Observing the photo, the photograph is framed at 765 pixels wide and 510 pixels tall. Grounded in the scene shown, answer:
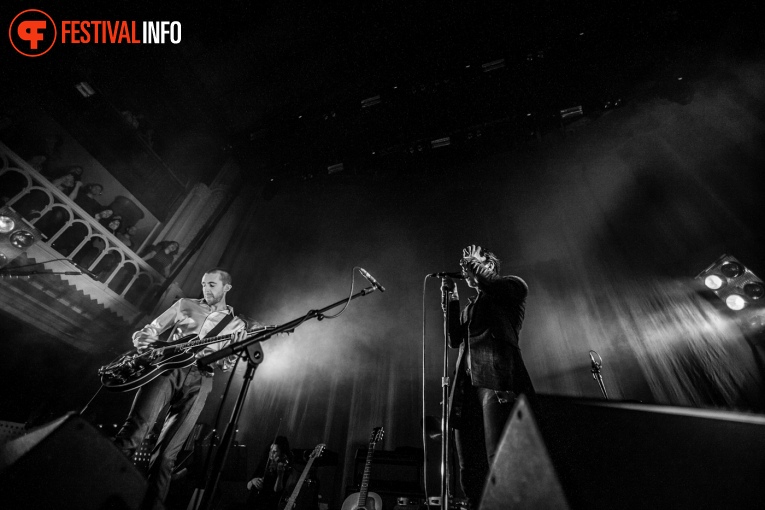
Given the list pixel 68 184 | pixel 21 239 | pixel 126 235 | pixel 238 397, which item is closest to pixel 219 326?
pixel 238 397

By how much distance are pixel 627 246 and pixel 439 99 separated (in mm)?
4680

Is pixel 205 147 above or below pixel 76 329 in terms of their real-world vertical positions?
above

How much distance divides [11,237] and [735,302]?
1057cm

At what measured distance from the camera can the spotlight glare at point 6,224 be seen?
4.59 meters

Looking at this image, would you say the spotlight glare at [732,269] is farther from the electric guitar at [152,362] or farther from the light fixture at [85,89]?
the light fixture at [85,89]

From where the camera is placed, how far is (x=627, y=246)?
566 centimetres

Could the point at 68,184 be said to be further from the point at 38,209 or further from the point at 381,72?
the point at 381,72

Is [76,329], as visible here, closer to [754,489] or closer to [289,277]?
[289,277]

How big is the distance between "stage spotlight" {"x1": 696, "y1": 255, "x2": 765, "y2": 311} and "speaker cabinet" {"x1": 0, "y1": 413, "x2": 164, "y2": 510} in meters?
6.96

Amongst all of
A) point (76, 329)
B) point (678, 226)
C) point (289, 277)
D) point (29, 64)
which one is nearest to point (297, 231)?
point (289, 277)

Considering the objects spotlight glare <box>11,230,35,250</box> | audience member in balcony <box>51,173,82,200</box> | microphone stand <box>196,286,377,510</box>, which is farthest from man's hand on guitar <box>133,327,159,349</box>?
audience member in balcony <box>51,173,82,200</box>

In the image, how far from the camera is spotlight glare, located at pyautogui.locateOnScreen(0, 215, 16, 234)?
181 inches

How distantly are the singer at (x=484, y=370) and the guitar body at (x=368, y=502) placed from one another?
8.02 ft

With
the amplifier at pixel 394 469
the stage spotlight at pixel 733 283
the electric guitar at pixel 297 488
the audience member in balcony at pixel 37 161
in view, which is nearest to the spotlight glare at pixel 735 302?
the stage spotlight at pixel 733 283
